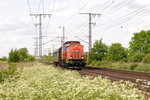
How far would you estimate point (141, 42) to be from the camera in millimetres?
83750

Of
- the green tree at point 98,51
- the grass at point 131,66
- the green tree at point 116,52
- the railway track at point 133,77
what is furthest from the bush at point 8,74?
the green tree at point 116,52

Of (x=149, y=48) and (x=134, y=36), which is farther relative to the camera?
(x=134, y=36)

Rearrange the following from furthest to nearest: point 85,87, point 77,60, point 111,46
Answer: point 111,46 → point 77,60 → point 85,87

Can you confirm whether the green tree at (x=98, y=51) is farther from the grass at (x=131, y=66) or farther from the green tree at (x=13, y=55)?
the green tree at (x=13, y=55)

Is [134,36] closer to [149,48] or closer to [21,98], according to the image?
[149,48]

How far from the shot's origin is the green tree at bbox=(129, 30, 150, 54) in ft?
269

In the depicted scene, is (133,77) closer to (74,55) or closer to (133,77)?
(133,77)

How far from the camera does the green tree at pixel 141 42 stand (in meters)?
81.9

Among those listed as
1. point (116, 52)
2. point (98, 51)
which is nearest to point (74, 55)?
point (98, 51)

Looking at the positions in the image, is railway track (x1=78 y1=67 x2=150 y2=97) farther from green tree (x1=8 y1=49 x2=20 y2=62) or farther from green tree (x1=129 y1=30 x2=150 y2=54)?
green tree (x1=129 y1=30 x2=150 y2=54)

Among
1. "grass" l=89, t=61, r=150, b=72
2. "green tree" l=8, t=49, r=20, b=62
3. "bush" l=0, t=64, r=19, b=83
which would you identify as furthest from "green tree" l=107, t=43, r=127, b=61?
"bush" l=0, t=64, r=19, b=83

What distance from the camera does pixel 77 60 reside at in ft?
112

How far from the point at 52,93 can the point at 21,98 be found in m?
1.00

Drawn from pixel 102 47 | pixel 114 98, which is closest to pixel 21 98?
pixel 114 98
